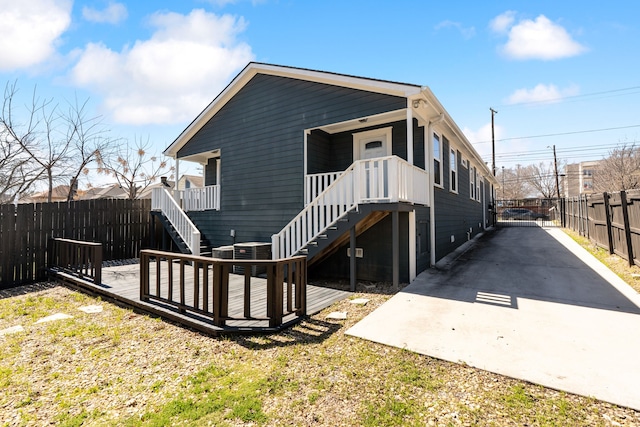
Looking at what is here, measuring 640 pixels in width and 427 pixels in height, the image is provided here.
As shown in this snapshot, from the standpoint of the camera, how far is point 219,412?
2447mm

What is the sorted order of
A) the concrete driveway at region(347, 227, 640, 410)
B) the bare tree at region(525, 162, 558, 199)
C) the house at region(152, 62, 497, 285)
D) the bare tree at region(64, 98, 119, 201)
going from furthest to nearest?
1. the bare tree at region(525, 162, 558, 199)
2. the bare tree at region(64, 98, 119, 201)
3. the house at region(152, 62, 497, 285)
4. the concrete driveway at region(347, 227, 640, 410)

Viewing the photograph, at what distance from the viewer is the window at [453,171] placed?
32.3 ft

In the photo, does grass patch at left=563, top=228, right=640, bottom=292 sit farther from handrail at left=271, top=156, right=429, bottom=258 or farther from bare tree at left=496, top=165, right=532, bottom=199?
bare tree at left=496, top=165, right=532, bottom=199

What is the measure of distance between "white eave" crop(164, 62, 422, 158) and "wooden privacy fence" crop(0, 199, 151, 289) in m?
2.90

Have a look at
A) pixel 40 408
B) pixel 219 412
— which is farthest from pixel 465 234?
pixel 40 408

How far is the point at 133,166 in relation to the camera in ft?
55.0

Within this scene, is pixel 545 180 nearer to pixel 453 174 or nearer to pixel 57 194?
pixel 453 174

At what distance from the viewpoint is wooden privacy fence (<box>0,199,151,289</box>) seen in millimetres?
7070

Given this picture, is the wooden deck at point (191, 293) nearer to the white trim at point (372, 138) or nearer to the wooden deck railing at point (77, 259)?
the wooden deck railing at point (77, 259)

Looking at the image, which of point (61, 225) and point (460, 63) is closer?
point (61, 225)

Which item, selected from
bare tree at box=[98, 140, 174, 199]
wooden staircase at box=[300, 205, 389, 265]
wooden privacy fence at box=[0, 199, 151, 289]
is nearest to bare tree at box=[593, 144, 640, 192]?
wooden staircase at box=[300, 205, 389, 265]

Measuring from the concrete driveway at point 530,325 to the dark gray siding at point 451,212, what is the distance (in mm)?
1580

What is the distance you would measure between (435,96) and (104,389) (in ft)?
24.7

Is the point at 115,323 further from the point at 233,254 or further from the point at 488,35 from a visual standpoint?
the point at 488,35
